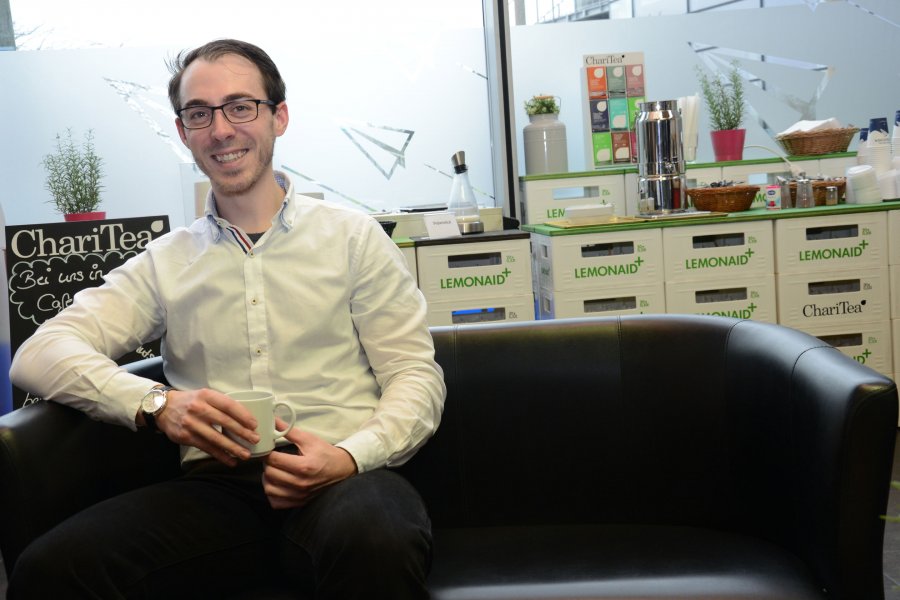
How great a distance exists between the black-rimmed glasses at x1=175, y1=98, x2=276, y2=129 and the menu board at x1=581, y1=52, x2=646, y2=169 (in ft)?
8.26

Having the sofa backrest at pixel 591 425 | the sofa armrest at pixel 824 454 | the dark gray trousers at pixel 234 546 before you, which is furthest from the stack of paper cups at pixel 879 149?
the dark gray trousers at pixel 234 546

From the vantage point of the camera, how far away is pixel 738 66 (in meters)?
4.43

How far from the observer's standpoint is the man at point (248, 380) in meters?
1.29

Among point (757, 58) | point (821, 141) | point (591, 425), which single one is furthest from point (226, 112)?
point (757, 58)

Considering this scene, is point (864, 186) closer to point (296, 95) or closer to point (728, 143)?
point (728, 143)

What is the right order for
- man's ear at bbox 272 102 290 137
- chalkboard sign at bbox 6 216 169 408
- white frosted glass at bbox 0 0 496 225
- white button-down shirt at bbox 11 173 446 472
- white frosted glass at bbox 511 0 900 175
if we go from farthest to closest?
white frosted glass at bbox 511 0 900 175, white frosted glass at bbox 0 0 496 225, chalkboard sign at bbox 6 216 169 408, man's ear at bbox 272 102 290 137, white button-down shirt at bbox 11 173 446 472

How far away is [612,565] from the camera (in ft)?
4.67

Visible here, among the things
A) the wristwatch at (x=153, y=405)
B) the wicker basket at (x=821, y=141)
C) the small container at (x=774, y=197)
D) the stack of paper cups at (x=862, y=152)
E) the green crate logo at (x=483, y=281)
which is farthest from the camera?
the wicker basket at (x=821, y=141)

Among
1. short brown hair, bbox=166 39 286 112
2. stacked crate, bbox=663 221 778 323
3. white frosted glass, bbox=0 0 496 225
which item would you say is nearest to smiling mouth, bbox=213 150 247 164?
short brown hair, bbox=166 39 286 112

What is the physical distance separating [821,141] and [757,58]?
0.77 metres

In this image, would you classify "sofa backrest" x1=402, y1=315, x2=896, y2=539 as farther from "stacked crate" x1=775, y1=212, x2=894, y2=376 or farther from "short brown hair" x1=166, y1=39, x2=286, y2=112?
"stacked crate" x1=775, y1=212, x2=894, y2=376

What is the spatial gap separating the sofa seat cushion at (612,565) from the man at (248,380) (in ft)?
0.48

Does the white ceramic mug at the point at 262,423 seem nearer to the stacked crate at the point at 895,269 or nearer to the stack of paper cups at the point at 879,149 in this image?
the stacked crate at the point at 895,269

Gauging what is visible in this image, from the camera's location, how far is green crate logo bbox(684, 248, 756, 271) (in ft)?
10.9
